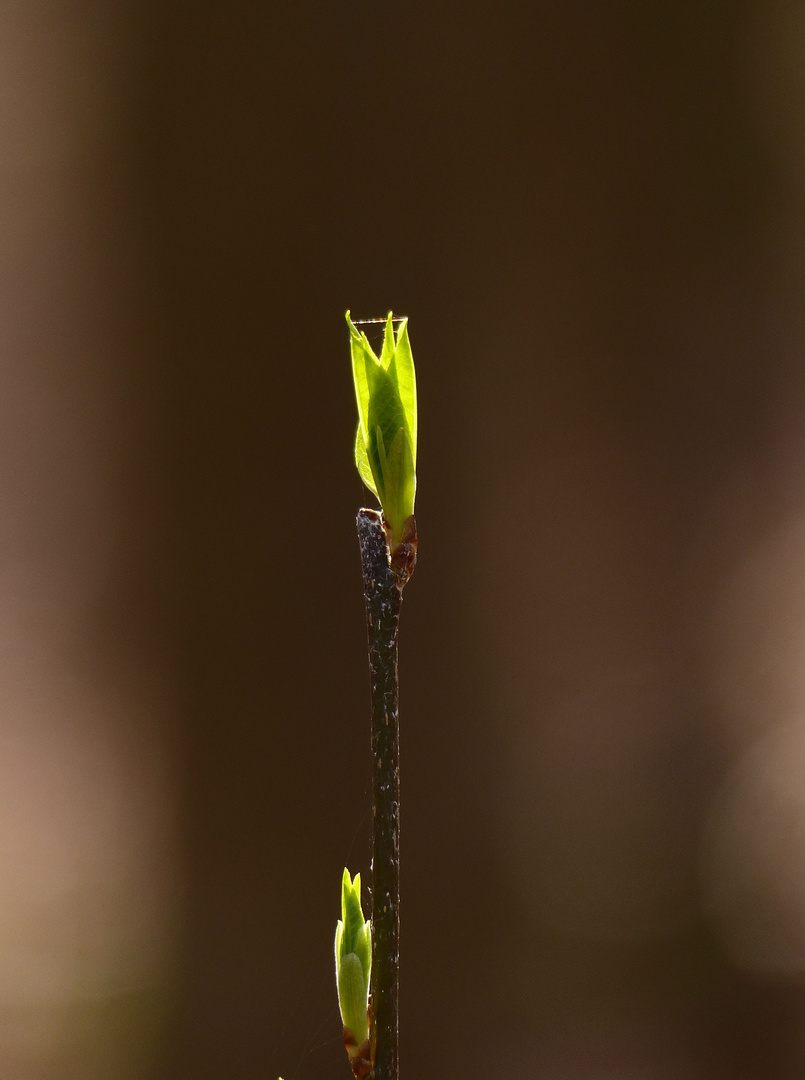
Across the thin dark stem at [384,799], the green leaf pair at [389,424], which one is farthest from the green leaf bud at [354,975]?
the green leaf pair at [389,424]

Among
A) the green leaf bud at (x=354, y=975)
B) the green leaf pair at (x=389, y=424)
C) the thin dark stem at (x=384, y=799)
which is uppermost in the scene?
the green leaf pair at (x=389, y=424)

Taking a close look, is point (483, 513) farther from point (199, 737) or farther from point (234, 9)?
point (234, 9)

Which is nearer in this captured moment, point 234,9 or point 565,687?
point 234,9

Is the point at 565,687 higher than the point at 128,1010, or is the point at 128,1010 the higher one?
the point at 565,687

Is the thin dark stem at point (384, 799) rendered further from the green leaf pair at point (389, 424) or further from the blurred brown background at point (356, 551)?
the blurred brown background at point (356, 551)

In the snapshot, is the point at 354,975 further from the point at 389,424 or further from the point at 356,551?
the point at 356,551

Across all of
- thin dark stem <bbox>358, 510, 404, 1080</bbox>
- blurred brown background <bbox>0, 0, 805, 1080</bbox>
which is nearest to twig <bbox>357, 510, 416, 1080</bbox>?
thin dark stem <bbox>358, 510, 404, 1080</bbox>

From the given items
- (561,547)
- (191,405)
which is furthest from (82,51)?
Answer: (561,547)

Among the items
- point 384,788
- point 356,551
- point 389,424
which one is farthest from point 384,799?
point 356,551
